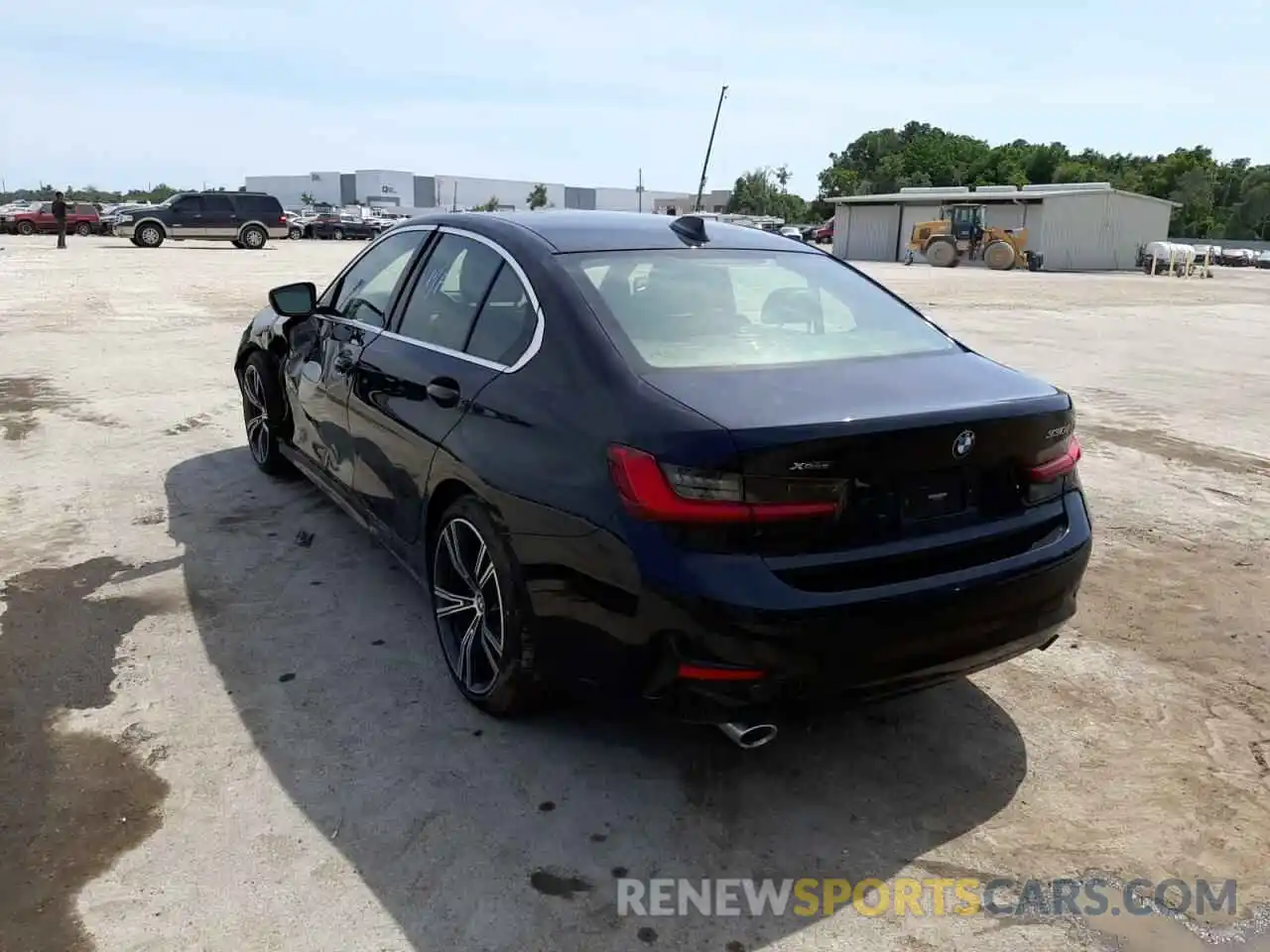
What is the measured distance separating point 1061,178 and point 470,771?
98914mm

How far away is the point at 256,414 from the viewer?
6.08 metres

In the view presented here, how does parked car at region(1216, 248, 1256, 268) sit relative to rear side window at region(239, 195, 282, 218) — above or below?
below

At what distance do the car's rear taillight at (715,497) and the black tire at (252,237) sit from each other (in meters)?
35.9

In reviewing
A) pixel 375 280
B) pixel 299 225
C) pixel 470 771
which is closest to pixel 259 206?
pixel 299 225

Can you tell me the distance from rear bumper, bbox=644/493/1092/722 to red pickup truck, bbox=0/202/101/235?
4557 centimetres

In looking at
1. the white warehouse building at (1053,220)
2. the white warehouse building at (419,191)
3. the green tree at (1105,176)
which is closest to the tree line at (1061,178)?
the green tree at (1105,176)

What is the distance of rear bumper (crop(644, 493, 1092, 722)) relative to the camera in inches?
99.1

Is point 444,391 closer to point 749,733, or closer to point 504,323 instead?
point 504,323

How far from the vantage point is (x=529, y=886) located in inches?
102

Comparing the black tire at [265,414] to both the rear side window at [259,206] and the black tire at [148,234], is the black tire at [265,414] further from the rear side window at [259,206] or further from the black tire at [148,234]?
the rear side window at [259,206]

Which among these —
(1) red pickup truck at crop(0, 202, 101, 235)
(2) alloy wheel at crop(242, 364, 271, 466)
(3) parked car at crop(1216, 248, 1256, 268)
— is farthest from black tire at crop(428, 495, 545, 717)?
(3) parked car at crop(1216, 248, 1256, 268)

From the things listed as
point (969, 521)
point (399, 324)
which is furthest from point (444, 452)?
point (969, 521)

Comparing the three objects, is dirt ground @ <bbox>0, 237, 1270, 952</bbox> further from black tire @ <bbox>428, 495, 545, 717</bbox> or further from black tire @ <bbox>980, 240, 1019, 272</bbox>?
black tire @ <bbox>980, 240, 1019, 272</bbox>

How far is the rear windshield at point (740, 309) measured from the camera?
3109mm
